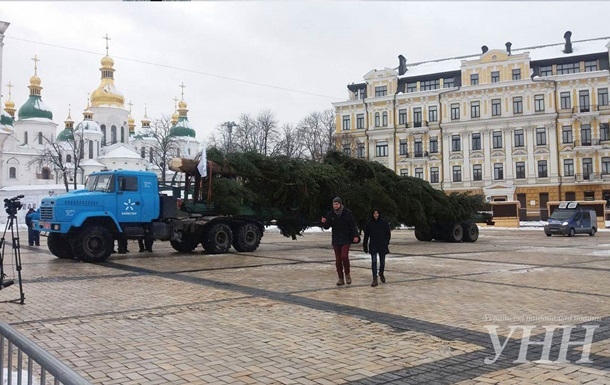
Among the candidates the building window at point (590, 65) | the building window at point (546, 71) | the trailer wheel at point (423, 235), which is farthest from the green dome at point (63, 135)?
the trailer wheel at point (423, 235)

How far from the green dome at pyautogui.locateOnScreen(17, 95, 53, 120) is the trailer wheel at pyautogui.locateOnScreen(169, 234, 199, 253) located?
76.3 meters

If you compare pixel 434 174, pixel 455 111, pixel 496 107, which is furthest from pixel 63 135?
pixel 496 107

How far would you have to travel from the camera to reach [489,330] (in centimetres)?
697

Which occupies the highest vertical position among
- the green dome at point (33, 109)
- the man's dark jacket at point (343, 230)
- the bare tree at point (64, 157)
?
the green dome at point (33, 109)

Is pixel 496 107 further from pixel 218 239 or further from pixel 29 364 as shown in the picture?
A: pixel 29 364

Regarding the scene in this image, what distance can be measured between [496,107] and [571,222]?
28740 millimetres

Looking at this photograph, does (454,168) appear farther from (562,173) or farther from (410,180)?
(410,180)

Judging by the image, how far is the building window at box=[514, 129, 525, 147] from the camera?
57.2 m

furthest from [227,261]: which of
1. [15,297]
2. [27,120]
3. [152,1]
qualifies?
[27,120]

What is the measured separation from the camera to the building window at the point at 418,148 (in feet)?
205

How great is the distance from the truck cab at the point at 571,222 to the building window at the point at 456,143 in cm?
2766

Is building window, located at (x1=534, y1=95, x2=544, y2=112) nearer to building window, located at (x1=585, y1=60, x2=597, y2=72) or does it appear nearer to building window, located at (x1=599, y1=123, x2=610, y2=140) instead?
building window, located at (x1=585, y1=60, x2=597, y2=72)

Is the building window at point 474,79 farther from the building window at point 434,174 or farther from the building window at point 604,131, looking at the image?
the building window at point 604,131

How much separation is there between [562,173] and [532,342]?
5418 centimetres
